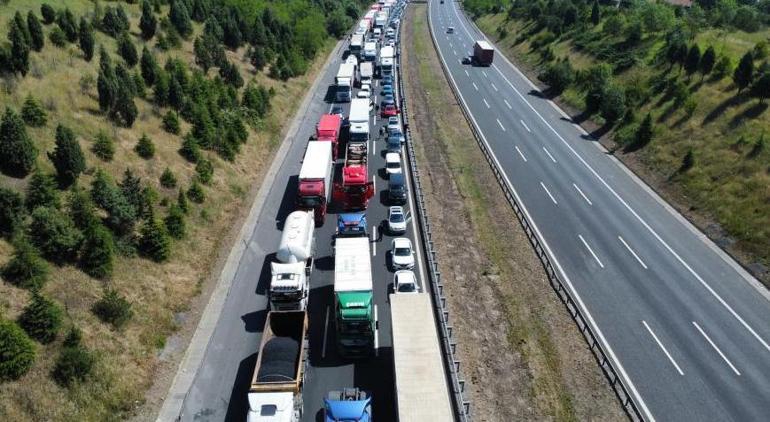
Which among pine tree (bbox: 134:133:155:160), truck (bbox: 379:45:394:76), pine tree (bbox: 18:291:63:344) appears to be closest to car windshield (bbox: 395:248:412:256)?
pine tree (bbox: 18:291:63:344)

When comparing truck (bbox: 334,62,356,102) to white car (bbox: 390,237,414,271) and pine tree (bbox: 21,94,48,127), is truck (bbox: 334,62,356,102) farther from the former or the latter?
pine tree (bbox: 21,94,48,127)

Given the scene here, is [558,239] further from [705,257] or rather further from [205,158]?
[205,158]

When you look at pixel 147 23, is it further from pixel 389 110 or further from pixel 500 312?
pixel 500 312

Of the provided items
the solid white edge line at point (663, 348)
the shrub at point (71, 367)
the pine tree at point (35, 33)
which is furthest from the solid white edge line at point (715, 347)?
the pine tree at point (35, 33)

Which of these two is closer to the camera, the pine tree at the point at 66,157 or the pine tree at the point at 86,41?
the pine tree at the point at 66,157

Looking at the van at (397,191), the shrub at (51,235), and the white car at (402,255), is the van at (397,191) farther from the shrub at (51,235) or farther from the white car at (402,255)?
the shrub at (51,235)

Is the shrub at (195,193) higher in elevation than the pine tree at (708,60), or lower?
lower

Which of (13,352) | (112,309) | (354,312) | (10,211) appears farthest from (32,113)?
(354,312)
